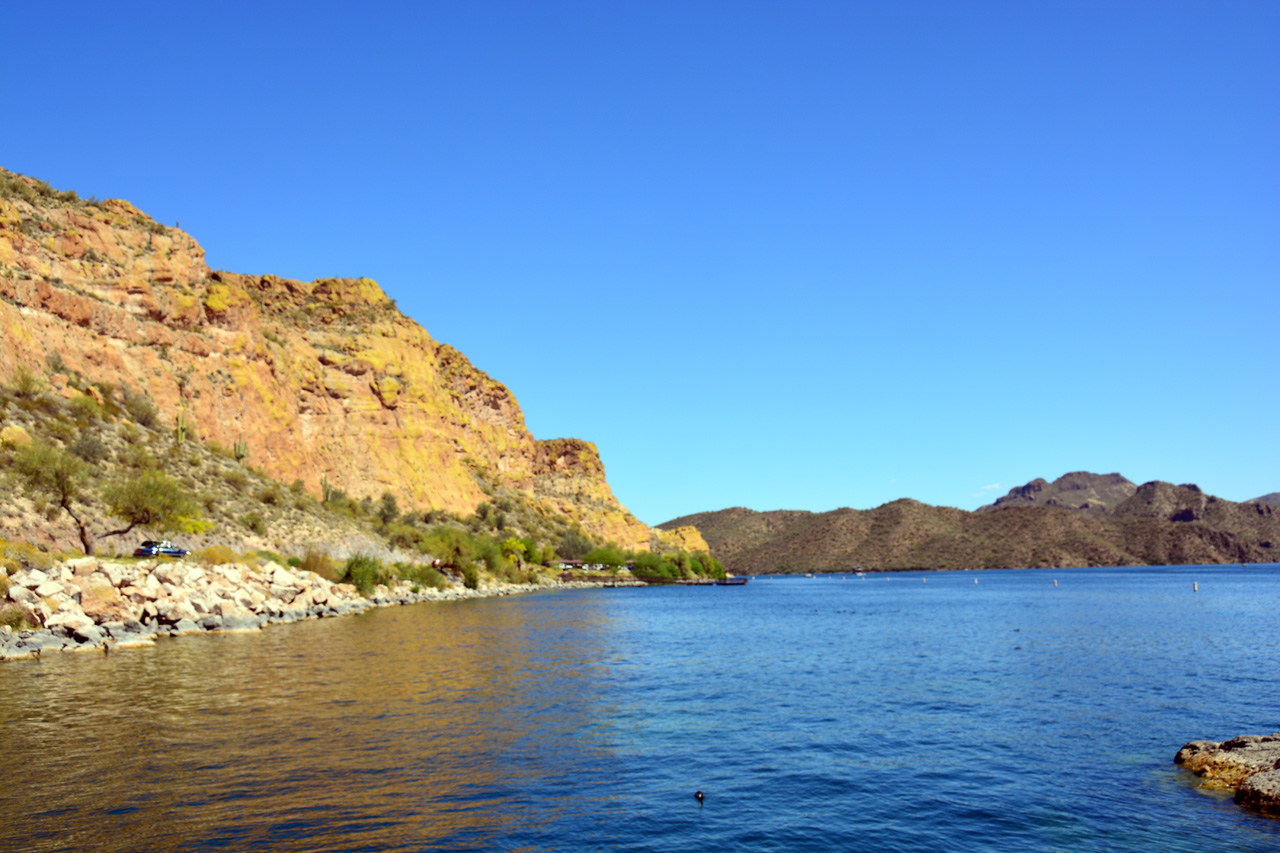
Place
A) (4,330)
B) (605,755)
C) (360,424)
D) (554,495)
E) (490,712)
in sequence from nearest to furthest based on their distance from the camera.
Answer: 1. (605,755)
2. (490,712)
3. (4,330)
4. (360,424)
5. (554,495)

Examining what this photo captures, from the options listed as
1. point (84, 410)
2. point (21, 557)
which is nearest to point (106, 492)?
point (21, 557)

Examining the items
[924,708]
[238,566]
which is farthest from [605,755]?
[238,566]

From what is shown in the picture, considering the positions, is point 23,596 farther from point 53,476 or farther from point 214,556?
point 214,556

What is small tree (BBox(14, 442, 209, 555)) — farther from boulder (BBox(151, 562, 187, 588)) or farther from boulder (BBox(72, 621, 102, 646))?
boulder (BBox(72, 621, 102, 646))

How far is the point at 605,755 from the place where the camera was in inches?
639

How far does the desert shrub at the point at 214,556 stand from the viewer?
4403cm

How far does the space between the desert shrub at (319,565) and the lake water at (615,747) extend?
2004cm

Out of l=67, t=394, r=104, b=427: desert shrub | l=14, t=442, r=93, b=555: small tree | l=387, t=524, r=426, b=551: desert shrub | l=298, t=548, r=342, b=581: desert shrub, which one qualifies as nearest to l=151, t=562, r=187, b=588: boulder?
l=14, t=442, r=93, b=555: small tree

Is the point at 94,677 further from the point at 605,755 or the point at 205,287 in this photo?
the point at 205,287

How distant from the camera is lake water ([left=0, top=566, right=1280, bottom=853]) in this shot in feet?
38.2

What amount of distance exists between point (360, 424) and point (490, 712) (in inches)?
2969

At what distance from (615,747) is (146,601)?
26760 millimetres

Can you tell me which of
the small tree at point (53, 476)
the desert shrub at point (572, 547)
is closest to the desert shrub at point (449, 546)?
the small tree at point (53, 476)

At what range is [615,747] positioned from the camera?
16938 mm
